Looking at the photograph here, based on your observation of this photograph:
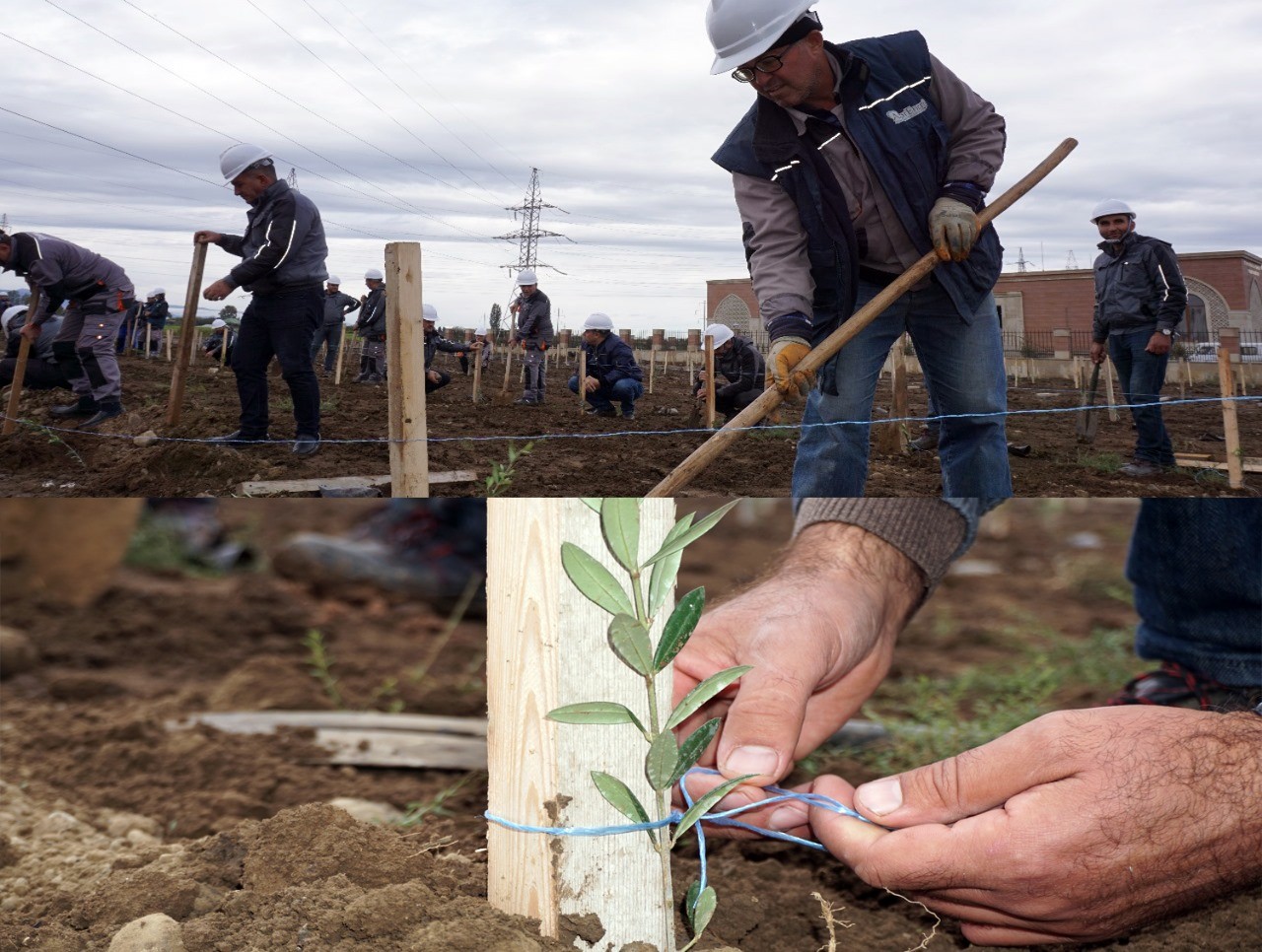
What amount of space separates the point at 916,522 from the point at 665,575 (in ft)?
2.74

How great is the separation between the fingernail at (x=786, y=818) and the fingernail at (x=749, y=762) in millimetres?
180

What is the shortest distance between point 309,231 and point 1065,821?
418cm

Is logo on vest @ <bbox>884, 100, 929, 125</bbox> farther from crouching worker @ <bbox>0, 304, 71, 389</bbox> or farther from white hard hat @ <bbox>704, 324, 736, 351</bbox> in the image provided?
white hard hat @ <bbox>704, 324, 736, 351</bbox>

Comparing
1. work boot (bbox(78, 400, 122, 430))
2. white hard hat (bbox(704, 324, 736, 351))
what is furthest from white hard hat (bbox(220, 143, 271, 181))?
white hard hat (bbox(704, 324, 736, 351))

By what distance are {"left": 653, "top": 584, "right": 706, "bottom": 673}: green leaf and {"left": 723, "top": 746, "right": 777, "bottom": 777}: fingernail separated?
0.90 feet

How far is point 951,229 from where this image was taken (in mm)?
2686

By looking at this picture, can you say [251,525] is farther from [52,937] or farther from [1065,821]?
[1065,821]

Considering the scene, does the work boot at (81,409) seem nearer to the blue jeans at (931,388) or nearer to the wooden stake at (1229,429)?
the blue jeans at (931,388)

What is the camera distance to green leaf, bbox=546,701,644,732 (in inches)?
34.6

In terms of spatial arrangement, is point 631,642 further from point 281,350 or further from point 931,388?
point 281,350

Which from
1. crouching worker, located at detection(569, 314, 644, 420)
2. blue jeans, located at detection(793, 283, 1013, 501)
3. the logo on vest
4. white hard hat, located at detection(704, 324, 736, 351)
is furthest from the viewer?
crouching worker, located at detection(569, 314, 644, 420)

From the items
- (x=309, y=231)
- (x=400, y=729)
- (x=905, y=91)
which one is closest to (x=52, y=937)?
(x=400, y=729)

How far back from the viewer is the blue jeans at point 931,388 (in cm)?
281

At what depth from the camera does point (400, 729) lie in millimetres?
2096
